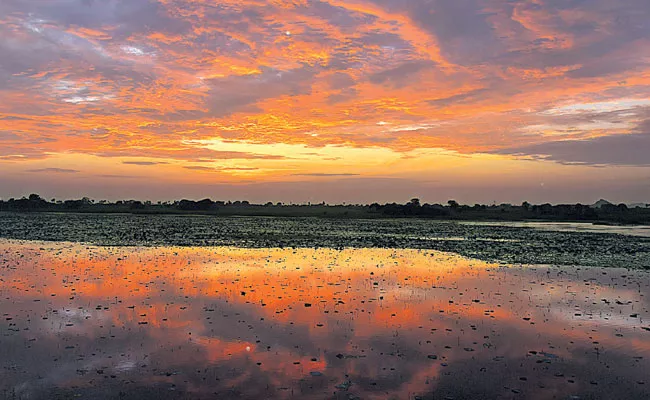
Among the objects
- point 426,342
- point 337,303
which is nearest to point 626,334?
point 426,342

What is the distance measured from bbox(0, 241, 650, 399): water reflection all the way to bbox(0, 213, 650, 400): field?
0.06m

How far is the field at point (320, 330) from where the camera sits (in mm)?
9766

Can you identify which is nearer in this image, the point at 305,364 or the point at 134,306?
the point at 305,364

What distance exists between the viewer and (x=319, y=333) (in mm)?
13555

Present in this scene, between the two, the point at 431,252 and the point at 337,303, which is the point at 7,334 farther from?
the point at 431,252

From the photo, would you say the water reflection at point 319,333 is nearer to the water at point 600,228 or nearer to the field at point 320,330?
the field at point 320,330

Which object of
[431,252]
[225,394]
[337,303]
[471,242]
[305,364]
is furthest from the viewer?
[471,242]

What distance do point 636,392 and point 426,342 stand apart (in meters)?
4.72

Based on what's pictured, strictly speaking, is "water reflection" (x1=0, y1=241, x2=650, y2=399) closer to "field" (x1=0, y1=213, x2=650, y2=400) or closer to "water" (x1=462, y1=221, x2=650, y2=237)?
"field" (x1=0, y1=213, x2=650, y2=400)

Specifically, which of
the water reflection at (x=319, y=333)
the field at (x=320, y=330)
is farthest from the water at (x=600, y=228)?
the water reflection at (x=319, y=333)

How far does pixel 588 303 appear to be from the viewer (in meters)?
18.1

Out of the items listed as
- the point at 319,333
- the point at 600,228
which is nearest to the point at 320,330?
the point at 319,333

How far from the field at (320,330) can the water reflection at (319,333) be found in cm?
6

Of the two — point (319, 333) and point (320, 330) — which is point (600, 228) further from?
point (319, 333)
